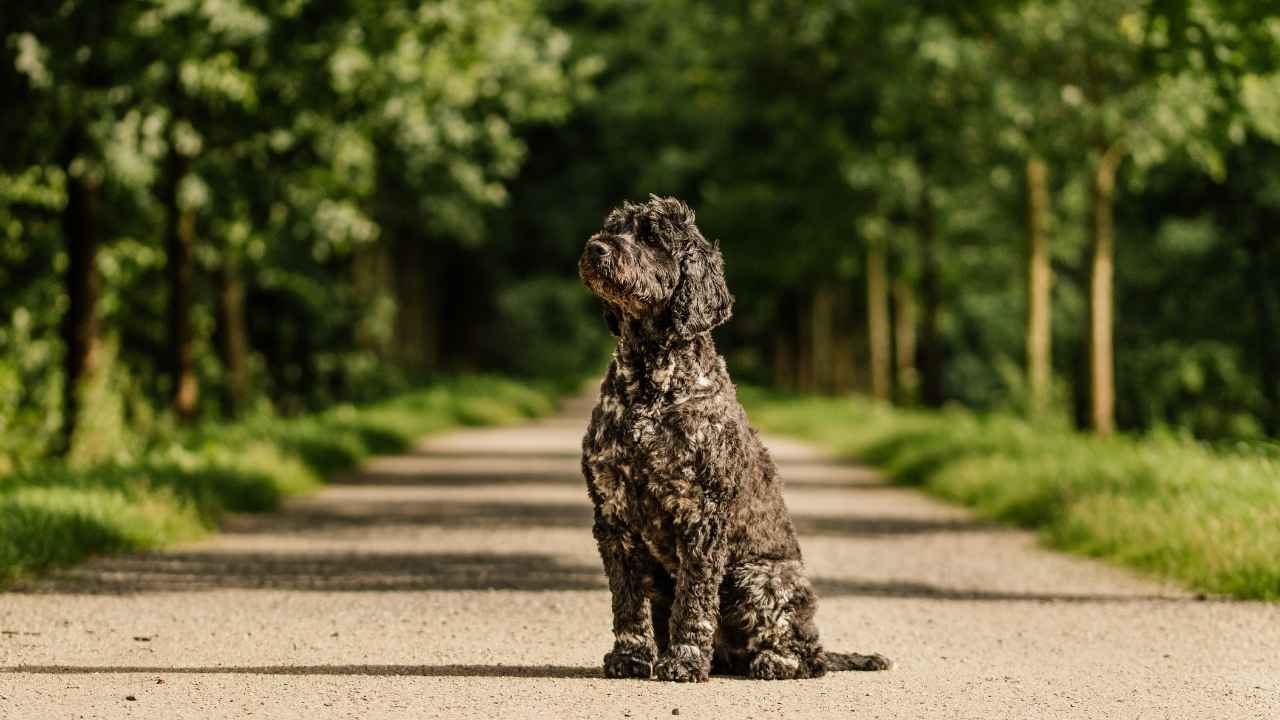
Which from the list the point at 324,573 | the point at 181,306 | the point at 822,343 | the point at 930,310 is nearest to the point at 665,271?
the point at 324,573

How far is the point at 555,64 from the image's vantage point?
25703mm

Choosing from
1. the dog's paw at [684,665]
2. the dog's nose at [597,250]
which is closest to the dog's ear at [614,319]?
the dog's nose at [597,250]

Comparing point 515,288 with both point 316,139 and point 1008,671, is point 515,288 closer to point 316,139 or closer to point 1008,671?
point 316,139

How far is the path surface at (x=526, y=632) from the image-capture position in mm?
6852

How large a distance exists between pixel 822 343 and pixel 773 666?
36.8 metres

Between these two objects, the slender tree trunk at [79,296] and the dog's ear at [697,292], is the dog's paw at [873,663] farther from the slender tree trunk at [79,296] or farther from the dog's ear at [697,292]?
the slender tree trunk at [79,296]

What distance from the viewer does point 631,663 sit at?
713 cm

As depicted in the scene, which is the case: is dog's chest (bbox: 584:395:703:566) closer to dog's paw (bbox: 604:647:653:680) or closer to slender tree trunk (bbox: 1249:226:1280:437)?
dog's paw (bbox: 604:647:653:680)

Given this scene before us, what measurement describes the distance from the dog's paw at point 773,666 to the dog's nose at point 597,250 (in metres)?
1.74

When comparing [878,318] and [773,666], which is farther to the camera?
[878,318]

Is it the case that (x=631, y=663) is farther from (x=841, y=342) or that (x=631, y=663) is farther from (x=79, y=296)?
(x=841, y=342)

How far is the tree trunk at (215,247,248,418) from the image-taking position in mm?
25344

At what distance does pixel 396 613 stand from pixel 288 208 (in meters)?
13.6

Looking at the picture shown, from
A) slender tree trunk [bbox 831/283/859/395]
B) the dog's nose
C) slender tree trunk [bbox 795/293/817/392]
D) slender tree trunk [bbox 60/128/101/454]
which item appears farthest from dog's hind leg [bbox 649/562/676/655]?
slender tree trunk [bbox 795/293/817/392]
